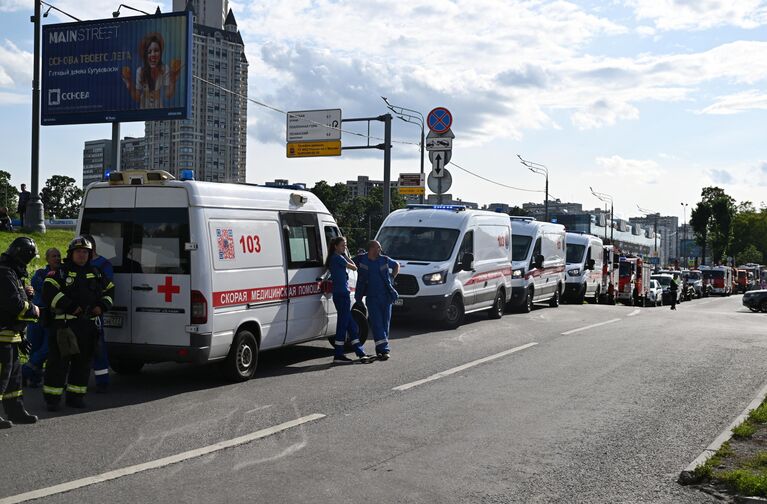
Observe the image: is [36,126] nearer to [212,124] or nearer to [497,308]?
[497,308]

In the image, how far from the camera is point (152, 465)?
638cm

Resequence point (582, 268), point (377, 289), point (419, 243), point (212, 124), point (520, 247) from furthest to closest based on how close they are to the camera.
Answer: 1. point (212, 124)
2. point (582, 268)
3. point (520, 247)
4. point (419, 243)
5. point (377, 289)

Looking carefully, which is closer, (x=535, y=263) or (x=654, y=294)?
(x=535, y=263)

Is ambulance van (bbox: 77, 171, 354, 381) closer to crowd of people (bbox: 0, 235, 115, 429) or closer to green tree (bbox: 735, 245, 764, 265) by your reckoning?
crowd of people (bbox: 0, 235, 115, 429)

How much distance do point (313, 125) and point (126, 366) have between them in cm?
2989

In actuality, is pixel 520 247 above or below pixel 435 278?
above

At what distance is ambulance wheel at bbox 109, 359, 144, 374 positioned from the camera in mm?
10603

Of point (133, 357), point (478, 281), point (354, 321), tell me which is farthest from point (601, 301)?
point (133, 357)

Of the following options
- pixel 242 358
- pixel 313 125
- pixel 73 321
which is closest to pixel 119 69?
pixel 313 125

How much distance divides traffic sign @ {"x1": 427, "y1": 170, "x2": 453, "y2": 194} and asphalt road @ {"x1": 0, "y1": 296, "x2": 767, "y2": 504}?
13.0 m

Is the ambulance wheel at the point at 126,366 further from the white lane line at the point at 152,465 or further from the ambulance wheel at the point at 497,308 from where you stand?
the ambulance wheel at the point at 497,308

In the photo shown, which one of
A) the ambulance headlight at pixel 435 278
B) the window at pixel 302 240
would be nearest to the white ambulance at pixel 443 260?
the ambulance headlight at pixel 435 278

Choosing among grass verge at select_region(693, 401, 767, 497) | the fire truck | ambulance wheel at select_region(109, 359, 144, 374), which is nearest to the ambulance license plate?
ambulance wheel at select_region(109, 359, 144, 374)

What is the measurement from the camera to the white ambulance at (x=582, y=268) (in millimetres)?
31812
